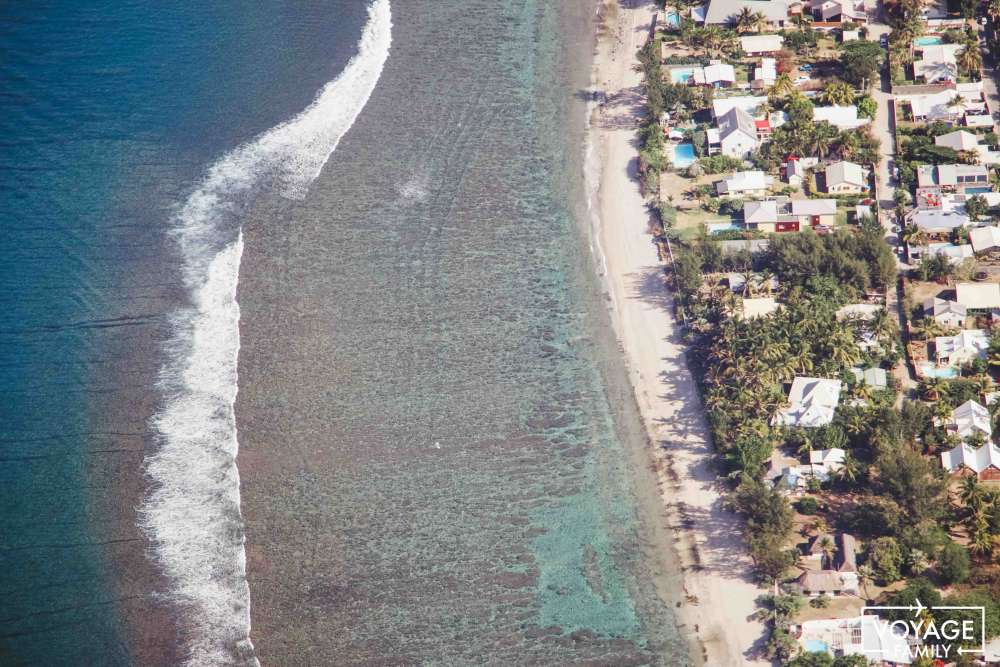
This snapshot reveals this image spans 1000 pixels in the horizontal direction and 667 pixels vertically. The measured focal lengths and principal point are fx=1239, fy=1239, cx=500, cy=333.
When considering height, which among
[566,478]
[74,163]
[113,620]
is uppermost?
[74,163]

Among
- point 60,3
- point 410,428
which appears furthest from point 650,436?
point 60,3

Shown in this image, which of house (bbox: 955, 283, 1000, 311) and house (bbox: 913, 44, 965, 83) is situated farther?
Result: house (bbox: 913, 44, 965, 83)

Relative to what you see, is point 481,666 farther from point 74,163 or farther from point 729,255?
point 74,163

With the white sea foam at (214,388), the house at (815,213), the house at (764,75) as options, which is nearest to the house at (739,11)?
the house at (764,75)

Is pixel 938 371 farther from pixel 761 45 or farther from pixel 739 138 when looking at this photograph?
pixel 761 45

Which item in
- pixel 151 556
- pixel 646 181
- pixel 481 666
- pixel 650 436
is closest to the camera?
pixel 481 666

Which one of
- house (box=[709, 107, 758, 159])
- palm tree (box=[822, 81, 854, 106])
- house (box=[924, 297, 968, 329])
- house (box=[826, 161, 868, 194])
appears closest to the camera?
house (box=[924, 297, 968, 329])

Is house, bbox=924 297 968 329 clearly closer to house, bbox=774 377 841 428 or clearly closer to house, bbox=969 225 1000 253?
house, bbox=969 225 1000 253

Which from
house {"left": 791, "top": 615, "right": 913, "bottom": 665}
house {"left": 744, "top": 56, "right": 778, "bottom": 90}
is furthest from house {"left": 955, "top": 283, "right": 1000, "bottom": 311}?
house {"left": 744, "top": 56, "right": 778, "bottom": 90}
